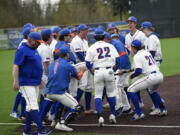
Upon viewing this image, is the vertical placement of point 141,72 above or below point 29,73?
below

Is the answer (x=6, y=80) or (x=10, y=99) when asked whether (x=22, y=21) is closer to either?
(x=6, y=80)

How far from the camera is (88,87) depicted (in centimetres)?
874

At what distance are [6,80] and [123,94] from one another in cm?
877

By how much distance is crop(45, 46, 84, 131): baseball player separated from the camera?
6.92 m

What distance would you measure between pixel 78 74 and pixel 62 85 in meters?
0.44

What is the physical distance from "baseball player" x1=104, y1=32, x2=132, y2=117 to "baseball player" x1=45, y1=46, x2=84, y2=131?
150cm

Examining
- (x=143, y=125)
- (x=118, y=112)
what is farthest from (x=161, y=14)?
(x=143, y=125)

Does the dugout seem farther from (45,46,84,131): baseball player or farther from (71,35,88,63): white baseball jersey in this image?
(45,46,84,131): baseball player

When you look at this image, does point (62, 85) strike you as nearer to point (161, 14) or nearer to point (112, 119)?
point (112, 119)

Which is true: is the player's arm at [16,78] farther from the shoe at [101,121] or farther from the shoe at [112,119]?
the shoe at [112,119]

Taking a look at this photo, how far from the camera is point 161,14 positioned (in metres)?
39.8

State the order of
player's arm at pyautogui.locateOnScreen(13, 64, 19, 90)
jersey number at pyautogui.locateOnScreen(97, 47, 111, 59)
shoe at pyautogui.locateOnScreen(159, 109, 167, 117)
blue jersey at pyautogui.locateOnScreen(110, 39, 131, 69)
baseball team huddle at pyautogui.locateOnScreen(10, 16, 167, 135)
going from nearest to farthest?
1. player's arm at pyautogui.locateOnScreen(13, 64, 19, 90)
2. baseball team huddle at pyautogui.locateOnScreen(10, 16, 167, 135)
3. jersey number at pyautogui.locateOnScreen(97, 47, 111, 59)
4. shoe at pyautogui.locateOnScreen(159, 109, 167, 117)
5. blue jersey at pyautogui.locateOnScreen(110, 39, 131, 69)

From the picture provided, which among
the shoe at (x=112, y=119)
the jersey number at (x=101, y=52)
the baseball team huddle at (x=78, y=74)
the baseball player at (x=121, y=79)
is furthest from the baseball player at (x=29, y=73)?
the baseball player at (x=121, y=79)

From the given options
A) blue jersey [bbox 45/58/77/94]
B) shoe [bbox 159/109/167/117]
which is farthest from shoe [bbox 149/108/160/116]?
blue jersey [bbox 45/58/77/94]
